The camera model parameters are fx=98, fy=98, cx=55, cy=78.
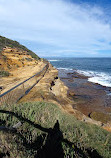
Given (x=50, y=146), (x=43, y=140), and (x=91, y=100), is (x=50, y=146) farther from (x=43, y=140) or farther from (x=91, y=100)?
(x=91, y=100)

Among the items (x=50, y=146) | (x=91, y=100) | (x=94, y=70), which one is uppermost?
(x=94, y=70)

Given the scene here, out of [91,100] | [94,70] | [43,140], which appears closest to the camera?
[43,140]

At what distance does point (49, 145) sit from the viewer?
238 cm

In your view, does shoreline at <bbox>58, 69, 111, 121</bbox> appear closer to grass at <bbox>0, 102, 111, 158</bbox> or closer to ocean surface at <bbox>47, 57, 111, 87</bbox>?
grass at <bbox>0, 102, 111, 158</bbox>

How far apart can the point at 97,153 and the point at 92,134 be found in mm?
638

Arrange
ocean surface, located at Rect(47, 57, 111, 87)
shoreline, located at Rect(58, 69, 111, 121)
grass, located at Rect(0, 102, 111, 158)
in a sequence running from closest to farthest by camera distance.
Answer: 1. grass, located at Rect(0, 102, 111, 158)
2. shoreline, located at Rect(58, 69, 111, 121)
3. ocean surface, located at Rect(47, 57, 111, 87)

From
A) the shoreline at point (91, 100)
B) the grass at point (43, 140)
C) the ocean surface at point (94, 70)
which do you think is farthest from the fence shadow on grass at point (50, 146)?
the ocean surface at point (94, 70)

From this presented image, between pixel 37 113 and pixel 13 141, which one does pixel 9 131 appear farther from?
pixel 37 113

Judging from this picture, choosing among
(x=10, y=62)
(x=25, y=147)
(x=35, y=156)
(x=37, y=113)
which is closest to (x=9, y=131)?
(x=25, y=147)

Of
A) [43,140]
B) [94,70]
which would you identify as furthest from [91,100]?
[94,70]

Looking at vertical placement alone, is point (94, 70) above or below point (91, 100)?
above

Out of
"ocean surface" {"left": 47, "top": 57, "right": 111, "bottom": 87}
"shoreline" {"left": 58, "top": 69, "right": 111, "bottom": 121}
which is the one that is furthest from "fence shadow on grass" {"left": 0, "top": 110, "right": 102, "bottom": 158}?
"ocean surface" {"left": 47, "top": 57, "right": 111, "bottom": 87}

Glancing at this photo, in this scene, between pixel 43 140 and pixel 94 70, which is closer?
pixel 43 140

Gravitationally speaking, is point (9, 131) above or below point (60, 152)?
above
